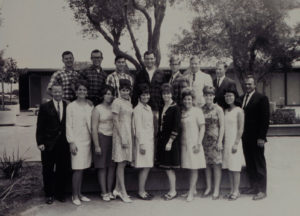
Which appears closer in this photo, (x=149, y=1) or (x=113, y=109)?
(x=113, y=109)

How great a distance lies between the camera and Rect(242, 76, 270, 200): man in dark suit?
516 centimetres

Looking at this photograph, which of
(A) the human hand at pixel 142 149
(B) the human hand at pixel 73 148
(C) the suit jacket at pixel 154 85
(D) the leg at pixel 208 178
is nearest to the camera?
(B) the human hand at pixel 73 148

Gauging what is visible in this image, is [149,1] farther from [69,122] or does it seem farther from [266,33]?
[69,122]

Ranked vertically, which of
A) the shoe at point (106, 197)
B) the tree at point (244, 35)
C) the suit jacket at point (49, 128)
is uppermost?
the tree at point (244, 35)

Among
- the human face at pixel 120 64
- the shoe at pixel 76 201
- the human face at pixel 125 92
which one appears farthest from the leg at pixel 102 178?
the human face at pixel 120 64

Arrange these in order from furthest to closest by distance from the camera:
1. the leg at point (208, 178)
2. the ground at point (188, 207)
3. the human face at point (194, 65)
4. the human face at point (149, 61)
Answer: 1. the human face at point (194, 65)
2. the human face at point (149, 61)
3. the leg at point (208, 178)
4. the ground at point (188, 207)

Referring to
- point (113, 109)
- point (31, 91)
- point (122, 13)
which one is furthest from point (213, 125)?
point (31, 91)

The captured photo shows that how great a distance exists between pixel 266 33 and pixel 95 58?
9213 mm

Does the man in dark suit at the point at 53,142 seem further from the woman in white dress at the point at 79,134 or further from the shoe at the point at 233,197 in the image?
the shoe at the point at 233,197

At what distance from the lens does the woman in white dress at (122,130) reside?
4910mm

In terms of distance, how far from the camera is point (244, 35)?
42.0 feet

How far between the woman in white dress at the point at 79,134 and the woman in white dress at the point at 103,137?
4.8 inches

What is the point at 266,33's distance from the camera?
42.0 ft

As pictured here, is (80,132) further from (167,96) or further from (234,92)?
(234,92)
